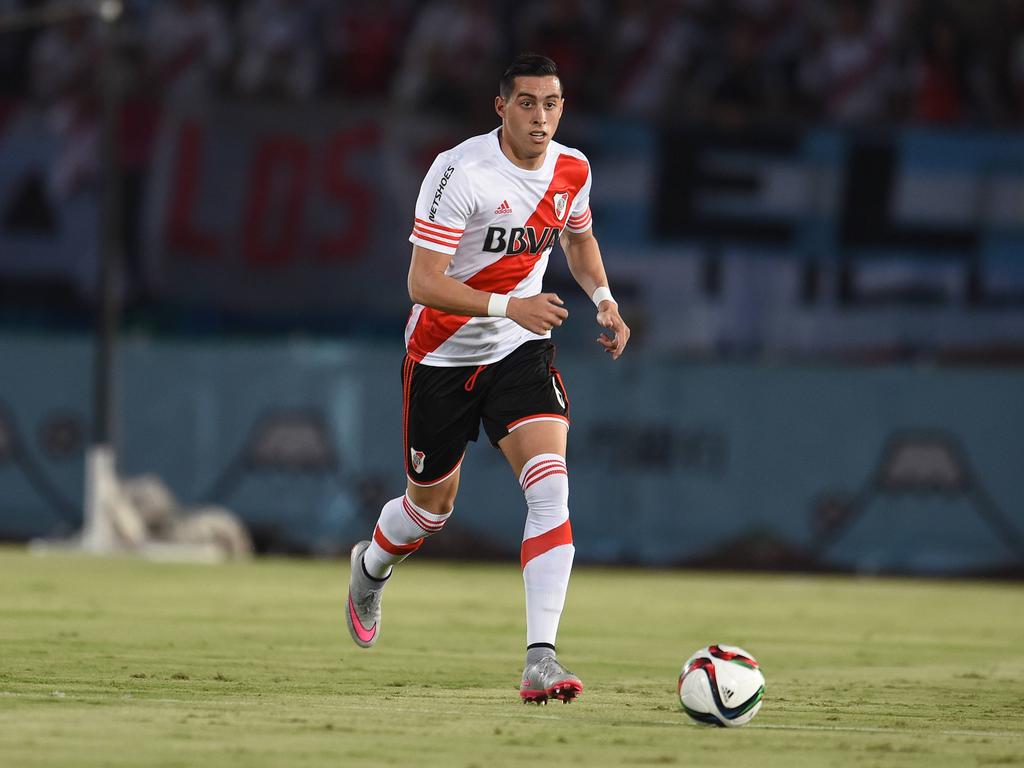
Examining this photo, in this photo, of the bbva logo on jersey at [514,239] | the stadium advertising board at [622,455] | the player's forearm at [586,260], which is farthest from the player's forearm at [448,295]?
the stadium advertising board at [622,455]

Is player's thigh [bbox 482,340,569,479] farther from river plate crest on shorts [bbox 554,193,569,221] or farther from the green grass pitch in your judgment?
the green grass pitch

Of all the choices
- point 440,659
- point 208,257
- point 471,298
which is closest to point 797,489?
point 208,257

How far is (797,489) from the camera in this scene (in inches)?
795

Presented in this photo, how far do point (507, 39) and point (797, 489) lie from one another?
635 cm

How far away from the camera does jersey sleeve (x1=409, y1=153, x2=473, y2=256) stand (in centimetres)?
836

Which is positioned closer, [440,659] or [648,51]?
[440,659]

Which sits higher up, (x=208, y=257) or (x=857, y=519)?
(x=208, y=257)

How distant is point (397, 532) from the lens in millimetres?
9500

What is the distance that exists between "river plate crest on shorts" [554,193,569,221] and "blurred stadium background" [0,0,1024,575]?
11.5 metres

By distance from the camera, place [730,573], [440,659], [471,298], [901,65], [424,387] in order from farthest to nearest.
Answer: [901,65], [730,573], [440,659], [424,387], [471,298]

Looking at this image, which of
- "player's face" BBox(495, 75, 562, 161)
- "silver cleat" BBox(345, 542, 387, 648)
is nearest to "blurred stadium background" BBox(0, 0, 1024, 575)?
"silver cleat" BBox(345, 542, 387, 648)

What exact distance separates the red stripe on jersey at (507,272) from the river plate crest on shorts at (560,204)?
0.02m

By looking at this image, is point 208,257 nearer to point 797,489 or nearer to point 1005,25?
point 797,489

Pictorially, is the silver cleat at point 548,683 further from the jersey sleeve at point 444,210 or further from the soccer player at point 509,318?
the jersey sleeve at point 444,210
